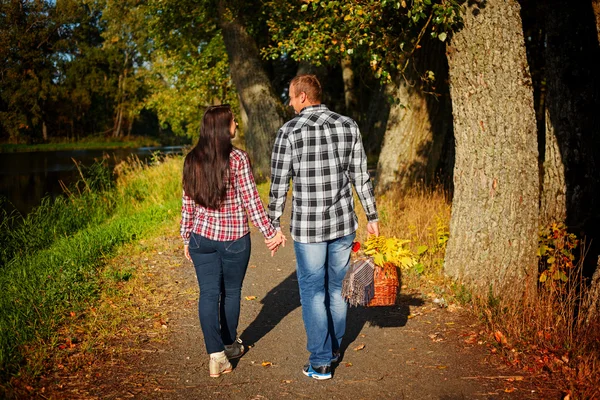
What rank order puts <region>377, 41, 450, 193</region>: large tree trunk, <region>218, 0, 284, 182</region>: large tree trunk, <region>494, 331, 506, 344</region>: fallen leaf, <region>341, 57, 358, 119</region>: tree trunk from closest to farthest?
<region>494, 331, 506, 344</region>: fallen leaf → <region>377, 41, 450, 193</region>: large tree trunk → <region>218, 0, 284, 182</region>: large tree trunk → <region>341, 57, 358, 119</region>: tree trunk

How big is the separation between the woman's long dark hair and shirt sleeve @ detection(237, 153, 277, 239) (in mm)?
119

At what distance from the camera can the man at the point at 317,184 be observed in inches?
164

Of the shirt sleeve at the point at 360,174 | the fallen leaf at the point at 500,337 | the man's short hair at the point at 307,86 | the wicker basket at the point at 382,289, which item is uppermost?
the man's short hair at the point at 307,86

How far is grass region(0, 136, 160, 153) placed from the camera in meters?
46.0

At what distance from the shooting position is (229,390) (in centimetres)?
441

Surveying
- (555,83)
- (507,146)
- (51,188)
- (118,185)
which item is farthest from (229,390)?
(51,188)

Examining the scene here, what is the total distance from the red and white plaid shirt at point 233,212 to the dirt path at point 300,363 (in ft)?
3.71

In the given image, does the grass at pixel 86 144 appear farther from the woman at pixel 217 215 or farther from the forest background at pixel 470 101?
the woman at pixel 217 215

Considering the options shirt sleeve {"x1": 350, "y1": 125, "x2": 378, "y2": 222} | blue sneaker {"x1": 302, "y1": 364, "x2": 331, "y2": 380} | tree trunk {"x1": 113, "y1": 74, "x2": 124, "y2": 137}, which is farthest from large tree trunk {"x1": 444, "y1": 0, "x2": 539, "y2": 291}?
tree trunk {"x1": 113, "y1": 74, "x2": 124, "y2": 137}

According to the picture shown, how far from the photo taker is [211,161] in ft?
14.0

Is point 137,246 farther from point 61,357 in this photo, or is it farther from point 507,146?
point 507,146

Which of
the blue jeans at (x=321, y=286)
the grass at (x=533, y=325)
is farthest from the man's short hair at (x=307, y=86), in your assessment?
the grass at (x=533, y=325)

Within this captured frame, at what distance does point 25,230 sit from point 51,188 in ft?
31.4

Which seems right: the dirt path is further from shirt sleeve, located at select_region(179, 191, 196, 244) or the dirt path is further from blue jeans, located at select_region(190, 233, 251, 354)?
shirt sleeve, located at select_region(179, 191, 196, 244)
